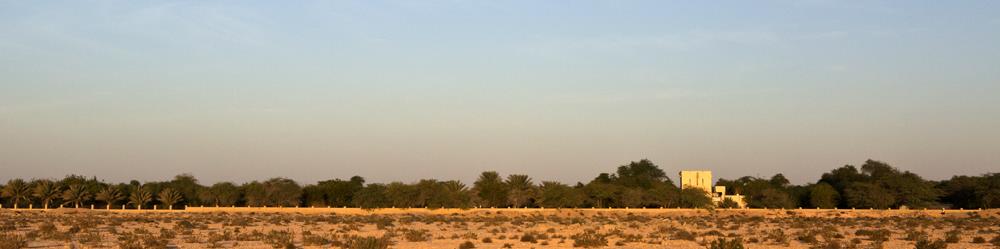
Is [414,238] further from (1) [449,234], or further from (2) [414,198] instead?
(2) [414,198]

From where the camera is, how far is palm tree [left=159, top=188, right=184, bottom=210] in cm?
8138

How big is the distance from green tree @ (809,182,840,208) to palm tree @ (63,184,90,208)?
61.9m

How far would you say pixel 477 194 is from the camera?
87.2 meters

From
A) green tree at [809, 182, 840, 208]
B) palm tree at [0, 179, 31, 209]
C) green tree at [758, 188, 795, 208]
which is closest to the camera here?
palm tree at [0, 179, 31, 209]

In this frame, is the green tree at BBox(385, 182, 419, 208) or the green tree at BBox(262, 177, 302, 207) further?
the green tree at BBox(262, 177, 302, 207)

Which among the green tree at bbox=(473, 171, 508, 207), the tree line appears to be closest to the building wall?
the tree line

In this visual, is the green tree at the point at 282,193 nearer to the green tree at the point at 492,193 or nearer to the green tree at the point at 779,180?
the green tree at the point at 492,193

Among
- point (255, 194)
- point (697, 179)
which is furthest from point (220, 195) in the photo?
point (697, 179)

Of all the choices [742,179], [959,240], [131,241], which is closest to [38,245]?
[131,241]

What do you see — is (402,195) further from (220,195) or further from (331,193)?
(220,195)

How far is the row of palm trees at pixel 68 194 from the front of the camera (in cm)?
8006

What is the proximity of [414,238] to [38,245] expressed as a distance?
11.6 m

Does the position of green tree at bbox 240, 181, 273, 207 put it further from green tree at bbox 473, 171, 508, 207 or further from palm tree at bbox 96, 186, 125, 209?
green tree at bbox 473, 171, 508, 207

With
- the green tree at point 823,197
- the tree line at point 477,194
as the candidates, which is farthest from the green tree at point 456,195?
the green tree at point 823,197
